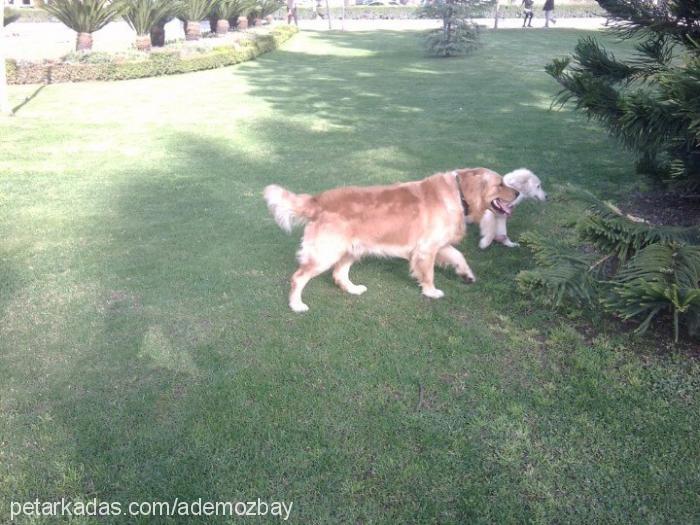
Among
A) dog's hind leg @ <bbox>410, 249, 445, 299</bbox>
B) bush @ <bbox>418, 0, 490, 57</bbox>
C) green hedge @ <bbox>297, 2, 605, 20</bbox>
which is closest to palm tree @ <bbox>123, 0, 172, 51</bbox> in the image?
bush @ <bbox>418, 0, 490, 57</bbox>

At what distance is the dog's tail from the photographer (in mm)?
4848

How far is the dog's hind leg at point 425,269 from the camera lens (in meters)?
5.14

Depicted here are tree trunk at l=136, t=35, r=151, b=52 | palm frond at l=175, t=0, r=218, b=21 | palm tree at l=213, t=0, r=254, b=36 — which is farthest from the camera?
palm tree at l=213, t=0, r=254, b=36

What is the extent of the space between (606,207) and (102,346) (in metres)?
4.11

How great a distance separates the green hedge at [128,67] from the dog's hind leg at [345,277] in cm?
1890

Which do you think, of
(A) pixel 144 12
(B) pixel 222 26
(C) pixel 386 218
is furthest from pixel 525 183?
(B) pixel 222 26

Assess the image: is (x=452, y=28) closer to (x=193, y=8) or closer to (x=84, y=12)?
(x=193, y=8)

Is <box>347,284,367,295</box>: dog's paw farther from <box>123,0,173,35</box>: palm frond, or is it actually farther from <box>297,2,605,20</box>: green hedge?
<box>297,2,605,20</box>: green hedge

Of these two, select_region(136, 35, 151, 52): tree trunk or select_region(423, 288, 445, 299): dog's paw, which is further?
select_region(136, 35, 151, 52): tree trunk

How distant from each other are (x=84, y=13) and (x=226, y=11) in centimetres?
1119

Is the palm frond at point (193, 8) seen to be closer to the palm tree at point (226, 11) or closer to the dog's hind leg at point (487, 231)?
the palm tree at point (226, 11)

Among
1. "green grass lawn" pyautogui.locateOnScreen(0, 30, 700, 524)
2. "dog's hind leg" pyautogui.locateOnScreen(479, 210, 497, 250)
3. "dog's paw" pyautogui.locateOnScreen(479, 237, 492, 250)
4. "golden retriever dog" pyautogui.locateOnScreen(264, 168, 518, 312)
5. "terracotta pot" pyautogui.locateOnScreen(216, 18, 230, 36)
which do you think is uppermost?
"terracotta pot" pyautogui.locateOnScreen(216, 18, 230, 36)

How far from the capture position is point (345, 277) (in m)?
5.35

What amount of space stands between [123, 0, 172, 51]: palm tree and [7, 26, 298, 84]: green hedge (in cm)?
140
